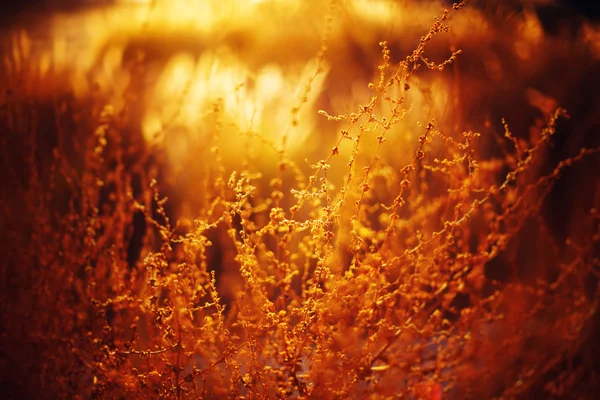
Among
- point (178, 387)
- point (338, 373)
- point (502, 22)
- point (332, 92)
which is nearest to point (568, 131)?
point (502, 22)

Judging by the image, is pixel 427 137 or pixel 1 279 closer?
pixel 427 137

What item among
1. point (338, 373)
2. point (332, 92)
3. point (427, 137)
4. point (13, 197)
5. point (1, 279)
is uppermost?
point (332, 92)

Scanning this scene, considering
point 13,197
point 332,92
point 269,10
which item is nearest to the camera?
point 13,197

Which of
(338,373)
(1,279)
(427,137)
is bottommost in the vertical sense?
(338,373)

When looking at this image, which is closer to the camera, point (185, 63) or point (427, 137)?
point (427, 137)

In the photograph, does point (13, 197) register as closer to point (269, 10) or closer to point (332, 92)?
point (269, 10)

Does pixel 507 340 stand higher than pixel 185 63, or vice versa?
pixel 185 63

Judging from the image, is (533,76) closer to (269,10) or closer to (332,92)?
(332,92)

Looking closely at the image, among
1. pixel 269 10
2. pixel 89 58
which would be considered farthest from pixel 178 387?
pixel 89 58

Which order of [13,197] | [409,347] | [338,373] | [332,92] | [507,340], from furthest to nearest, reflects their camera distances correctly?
1. [332,92]
2. [13,197]
3. [507,340]
4. [409,347]
5. [338,373]
